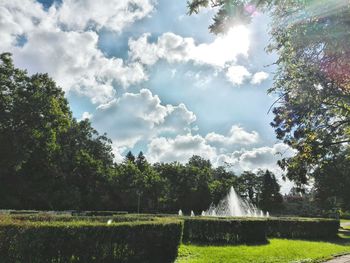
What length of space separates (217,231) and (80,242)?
9.93m

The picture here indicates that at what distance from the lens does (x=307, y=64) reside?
11.2 m

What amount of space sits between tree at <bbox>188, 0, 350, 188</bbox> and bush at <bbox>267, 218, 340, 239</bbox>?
7498 mm

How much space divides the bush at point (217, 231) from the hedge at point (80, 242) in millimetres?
6241

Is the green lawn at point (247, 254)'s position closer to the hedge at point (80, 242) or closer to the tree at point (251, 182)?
the hedge at point (80, 242)

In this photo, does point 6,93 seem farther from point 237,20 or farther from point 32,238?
point 237,20

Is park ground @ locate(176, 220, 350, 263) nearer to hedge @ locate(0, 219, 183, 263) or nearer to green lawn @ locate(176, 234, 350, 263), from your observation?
green lawn @ locate(176, 234, 350, 263)

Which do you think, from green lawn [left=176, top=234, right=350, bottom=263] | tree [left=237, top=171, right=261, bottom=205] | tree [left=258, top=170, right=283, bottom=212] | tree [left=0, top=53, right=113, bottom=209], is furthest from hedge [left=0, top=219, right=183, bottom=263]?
tree [left=237, top=171, right=261, bottom=205]

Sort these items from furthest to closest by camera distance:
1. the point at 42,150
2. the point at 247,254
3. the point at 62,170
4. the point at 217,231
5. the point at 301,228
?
the point at 62,170 → the point at 42,150 → the point at 301,228 → the point at 217,231 → the point at 247,254

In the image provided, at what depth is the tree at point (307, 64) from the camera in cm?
776

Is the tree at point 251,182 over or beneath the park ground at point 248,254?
over

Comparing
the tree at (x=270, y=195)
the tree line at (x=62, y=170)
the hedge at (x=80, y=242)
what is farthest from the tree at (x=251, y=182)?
the hedge at (x=80, y=242)

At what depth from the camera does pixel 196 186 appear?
5941cm

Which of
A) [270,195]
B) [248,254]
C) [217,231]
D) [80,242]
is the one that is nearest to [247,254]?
[248,254]

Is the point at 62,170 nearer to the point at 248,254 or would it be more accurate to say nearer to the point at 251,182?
the point at 248,254
